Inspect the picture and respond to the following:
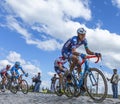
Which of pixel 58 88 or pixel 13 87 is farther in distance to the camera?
pixel 13 87

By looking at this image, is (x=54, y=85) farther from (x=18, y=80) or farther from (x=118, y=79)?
(x=18, y=80)

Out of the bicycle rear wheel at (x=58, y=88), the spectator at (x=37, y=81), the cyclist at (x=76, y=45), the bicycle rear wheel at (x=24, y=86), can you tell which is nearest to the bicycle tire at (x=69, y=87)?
the cyclist at (x=76, y=45)

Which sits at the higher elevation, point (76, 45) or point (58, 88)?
point (76, 45)

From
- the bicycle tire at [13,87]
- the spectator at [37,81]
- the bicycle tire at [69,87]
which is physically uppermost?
the spectator at [37,81]


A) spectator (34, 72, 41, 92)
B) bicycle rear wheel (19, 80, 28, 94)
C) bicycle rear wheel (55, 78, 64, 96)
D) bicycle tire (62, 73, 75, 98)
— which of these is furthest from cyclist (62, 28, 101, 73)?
spectator (34, 72, 41, 92)

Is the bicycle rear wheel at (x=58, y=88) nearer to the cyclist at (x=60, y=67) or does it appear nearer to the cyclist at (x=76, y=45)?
the cyclist at (x=60, y=67)

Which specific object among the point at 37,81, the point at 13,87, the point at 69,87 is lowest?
the point at 69,87

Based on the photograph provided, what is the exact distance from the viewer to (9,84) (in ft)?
86.4

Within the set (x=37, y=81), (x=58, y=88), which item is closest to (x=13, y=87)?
(x=37, y=81)

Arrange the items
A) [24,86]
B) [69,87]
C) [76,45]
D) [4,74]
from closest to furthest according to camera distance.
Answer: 1. [76,45]
2. [69,87]
3. [24,86]
4. [4,74]

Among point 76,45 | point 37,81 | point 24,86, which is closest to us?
point 76,45

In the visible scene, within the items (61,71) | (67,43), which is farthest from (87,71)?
(61,71)

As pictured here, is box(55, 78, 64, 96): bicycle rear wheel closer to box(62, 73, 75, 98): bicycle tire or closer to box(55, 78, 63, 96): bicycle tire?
box(55, 78, 63, 96): bicycle tire

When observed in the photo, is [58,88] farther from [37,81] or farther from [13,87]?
[37,81]
